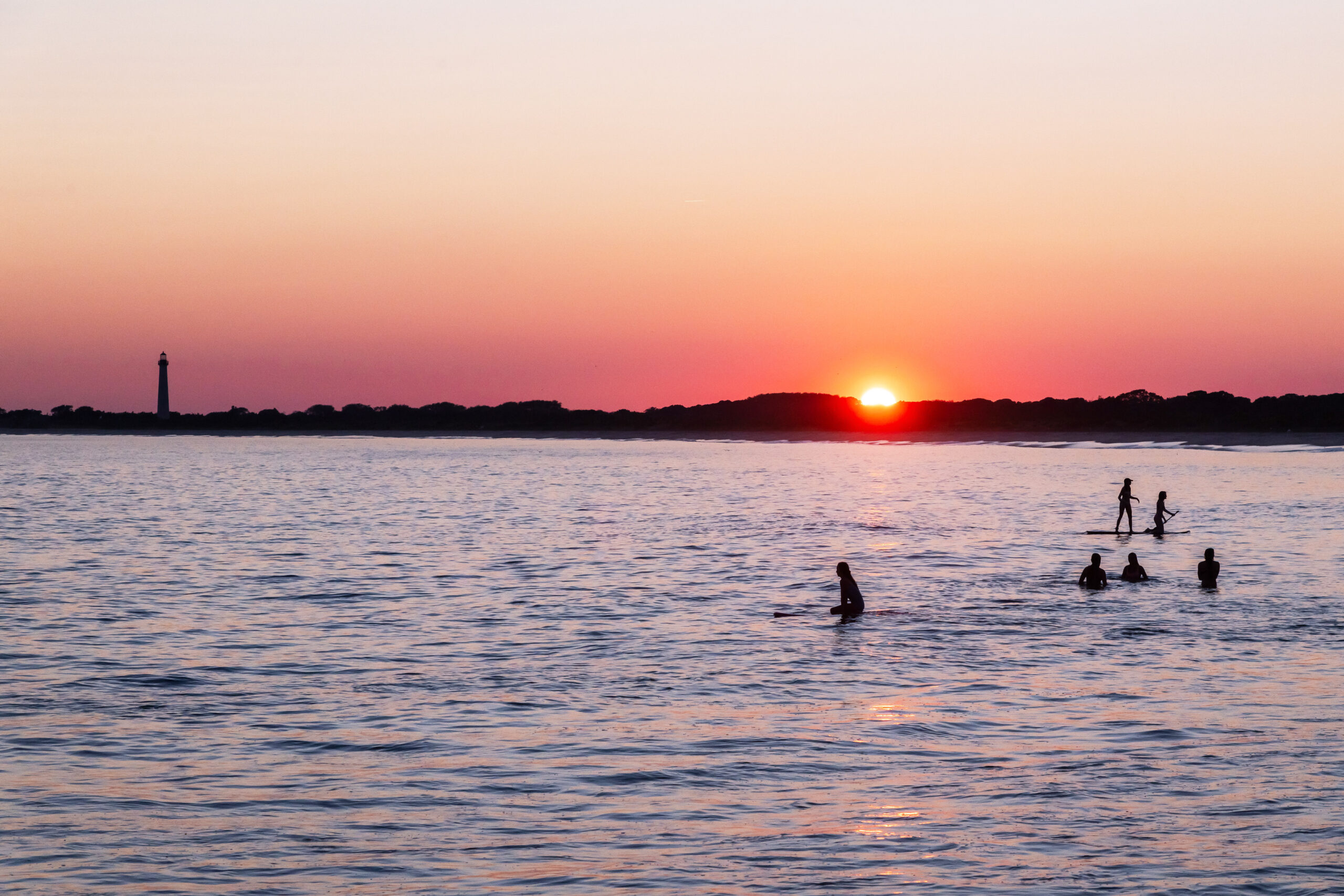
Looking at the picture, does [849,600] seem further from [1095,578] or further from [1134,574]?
[1134,574]

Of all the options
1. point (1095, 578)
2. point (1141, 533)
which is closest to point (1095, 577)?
point (1095, 578)

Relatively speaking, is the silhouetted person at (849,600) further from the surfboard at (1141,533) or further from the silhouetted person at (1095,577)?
the surfboard at (1141,533)

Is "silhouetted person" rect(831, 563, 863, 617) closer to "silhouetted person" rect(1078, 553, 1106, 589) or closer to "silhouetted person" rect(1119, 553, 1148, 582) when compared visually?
"silhouetted person" rect(1078, 553, 1106, 589)

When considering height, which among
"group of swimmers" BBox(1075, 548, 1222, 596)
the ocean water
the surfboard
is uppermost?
"group of swimmers" BBox(1075, 548, 1222, 596)

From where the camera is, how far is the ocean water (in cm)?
1255

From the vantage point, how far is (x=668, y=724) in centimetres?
1842

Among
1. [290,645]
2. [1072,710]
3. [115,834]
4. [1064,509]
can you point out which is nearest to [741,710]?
[1072,710]

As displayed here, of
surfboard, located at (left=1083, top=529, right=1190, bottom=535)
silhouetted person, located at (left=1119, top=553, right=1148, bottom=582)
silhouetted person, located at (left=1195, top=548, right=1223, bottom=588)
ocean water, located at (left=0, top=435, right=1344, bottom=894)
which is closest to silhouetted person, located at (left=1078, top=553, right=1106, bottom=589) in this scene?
ocean water, located at (left=0, top=435, right=1344, bottom=894)

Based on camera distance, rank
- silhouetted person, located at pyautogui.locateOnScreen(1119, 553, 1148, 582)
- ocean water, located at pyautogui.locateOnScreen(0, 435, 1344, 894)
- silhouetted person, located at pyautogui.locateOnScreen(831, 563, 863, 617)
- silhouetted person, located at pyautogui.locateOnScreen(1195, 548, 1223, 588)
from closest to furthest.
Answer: ocean water, located at pyautogui.locateOnScreen(0, 435, 1344, 894)
silhouetted person, located at pyautogui.locateOnScreen(831, 563, 863, 617)
silhouetted person, located at pyautogui.locateOnScreen(1195, 548, 1223, 588)
silhouetted person, located at pyautogui.locateOnScreen(1119, 553, 1148, 582)

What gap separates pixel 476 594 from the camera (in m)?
35.1

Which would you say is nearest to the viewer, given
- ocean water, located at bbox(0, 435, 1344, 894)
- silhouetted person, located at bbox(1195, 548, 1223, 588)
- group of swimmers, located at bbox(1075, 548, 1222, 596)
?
ocean water, located at bbox(0, 435, 1344, 894)

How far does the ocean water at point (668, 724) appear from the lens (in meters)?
12.5

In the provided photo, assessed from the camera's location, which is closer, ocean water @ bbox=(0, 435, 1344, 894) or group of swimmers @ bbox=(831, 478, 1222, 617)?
ocean water @ bbox=(0, 435, 1344, 894)

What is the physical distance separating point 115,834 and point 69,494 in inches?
3329
